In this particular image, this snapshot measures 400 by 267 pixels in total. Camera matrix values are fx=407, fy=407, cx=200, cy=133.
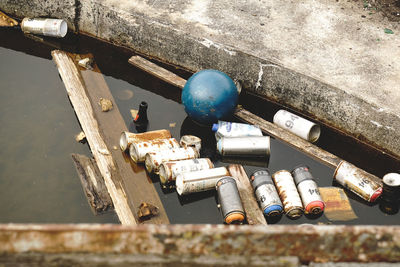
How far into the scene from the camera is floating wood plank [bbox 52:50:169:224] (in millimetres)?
3752

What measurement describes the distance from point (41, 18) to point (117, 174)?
3.09 metres

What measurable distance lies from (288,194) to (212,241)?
2.02 metres

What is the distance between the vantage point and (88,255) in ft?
6.20

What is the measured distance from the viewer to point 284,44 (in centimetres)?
503

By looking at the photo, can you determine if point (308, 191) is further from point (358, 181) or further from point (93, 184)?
point (93, 184)

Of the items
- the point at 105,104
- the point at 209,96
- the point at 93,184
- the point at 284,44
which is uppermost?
the point at 284,44

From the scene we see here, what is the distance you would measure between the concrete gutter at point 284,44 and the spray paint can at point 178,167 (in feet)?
5.07

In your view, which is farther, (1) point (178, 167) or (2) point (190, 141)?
(2) point (190, 141)

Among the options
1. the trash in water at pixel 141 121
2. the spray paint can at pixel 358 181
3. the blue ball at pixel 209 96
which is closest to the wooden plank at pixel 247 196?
the blue ball at pixel 209 96

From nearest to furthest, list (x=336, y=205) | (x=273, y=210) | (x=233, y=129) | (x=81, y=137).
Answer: (x=273, y=210)
(x=336, y=205)
(x=233, y=129)
(x=81, y=137)

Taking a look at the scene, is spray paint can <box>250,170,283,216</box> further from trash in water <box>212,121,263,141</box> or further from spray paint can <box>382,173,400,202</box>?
spray paint can <box>382,173,400,202</box>

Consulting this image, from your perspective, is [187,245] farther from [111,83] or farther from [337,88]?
[111,83]

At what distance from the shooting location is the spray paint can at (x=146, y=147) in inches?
158

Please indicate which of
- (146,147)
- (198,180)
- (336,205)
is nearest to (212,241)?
(198,180)
